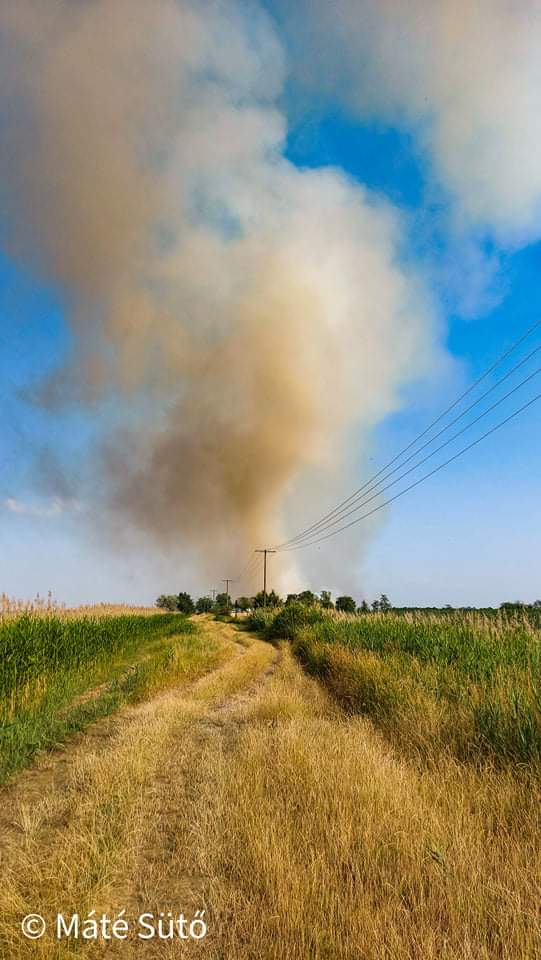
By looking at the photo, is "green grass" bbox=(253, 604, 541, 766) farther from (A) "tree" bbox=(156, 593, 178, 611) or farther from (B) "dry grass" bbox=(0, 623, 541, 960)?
(A) "tree" bbox=(156, 593, 178, 611)

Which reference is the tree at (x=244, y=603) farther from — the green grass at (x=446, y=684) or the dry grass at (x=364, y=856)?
the dry grass at (x=364, y=856)

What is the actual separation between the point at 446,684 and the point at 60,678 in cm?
1074

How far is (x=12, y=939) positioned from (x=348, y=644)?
48.7 feet

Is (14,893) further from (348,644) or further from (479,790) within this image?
(348,644)

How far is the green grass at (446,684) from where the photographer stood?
19.0 feet

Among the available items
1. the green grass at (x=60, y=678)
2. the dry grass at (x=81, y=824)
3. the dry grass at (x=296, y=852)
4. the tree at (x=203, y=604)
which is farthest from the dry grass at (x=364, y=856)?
the tree at (x=203, y=604)

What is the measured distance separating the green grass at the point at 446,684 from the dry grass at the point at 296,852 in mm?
626

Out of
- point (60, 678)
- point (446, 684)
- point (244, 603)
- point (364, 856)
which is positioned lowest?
point (60, 678)

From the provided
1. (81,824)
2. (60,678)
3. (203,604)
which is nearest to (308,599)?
(60,678)

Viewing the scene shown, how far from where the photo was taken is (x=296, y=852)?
3.69 metres

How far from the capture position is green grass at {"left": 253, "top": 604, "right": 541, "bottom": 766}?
19.0ft

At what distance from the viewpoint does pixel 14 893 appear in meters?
3.21

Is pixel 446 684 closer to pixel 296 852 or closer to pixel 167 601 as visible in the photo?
pixel 296 852

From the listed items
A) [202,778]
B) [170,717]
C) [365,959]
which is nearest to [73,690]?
[170,717]
